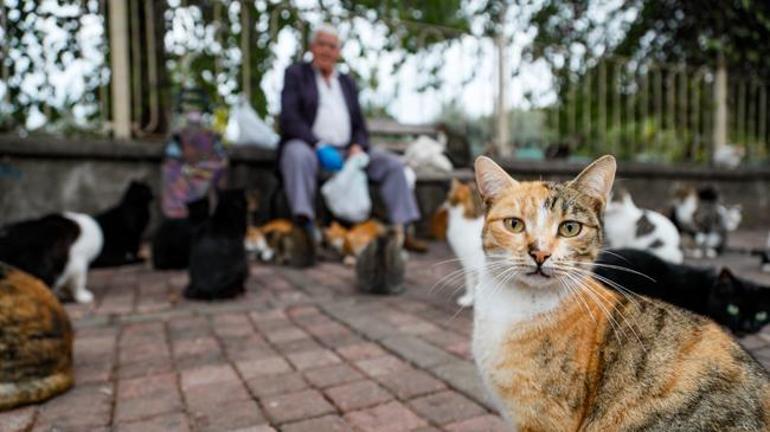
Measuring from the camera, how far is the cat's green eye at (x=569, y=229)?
4.89ft

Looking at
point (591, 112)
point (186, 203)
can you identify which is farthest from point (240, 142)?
point (591, 112)

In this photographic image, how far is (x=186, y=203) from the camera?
15.0 ft

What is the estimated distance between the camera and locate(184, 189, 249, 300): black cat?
11.4 ft

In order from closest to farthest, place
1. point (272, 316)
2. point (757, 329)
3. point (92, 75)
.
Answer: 1. point (757, 329)
2. point (272, 316)
3. point (92, 75)

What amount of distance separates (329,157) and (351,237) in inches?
30.3

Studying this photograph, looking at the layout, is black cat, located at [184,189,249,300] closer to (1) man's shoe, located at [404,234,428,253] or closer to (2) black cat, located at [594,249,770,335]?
(1) man's shoe, located at [404,234,428,253]

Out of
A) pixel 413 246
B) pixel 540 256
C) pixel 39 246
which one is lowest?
pixel 413 246

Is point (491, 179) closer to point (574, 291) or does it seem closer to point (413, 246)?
point (574, 291)

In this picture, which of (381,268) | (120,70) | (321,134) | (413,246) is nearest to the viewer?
(381,268)

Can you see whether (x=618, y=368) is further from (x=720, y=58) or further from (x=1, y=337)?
(x=720, y=58)

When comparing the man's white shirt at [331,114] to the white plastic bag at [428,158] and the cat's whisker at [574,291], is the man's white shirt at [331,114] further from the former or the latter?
the cat's whisker at [574,291]

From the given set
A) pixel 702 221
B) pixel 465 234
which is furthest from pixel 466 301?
pixel 702 221

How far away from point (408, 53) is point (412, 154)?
4.45ft

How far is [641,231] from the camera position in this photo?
4043mm
